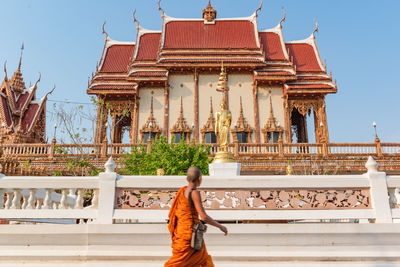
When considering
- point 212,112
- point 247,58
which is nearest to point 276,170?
point 212,112

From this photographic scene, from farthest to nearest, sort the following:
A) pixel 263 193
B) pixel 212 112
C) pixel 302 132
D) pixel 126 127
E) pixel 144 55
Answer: pixel 126 127 < pixel 302 132 < pixel 144 55 < pixel 212 112 < pixel 263 193

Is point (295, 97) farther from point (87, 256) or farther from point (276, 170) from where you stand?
point (87, 256)

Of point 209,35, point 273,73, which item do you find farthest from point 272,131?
point 209,35

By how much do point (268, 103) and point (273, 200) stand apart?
15232 millimetres

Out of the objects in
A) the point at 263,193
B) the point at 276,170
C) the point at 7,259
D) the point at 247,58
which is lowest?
the point at 7,259

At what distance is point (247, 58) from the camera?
18422mm

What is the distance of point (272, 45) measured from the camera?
2025 centimetres

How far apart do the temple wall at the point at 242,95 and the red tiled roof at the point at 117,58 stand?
7.36m

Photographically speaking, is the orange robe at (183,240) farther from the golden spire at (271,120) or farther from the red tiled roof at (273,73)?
the red tiled roof at (273,73)

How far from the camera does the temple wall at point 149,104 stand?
1814cm

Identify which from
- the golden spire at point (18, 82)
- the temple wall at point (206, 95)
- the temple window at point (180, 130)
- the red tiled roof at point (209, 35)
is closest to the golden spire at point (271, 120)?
the temple wall at point (206, 95)

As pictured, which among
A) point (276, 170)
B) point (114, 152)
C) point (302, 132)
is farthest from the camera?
point (302, 132)

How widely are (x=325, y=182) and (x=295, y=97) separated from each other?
50.9 feet

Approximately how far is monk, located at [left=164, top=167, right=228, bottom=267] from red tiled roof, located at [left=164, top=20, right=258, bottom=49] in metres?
17.4
